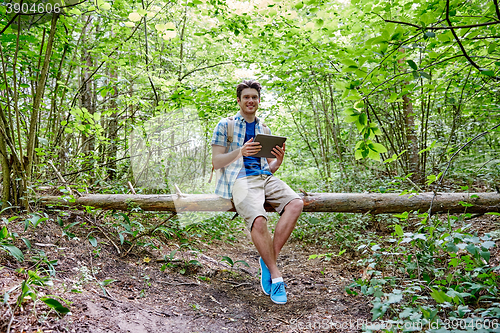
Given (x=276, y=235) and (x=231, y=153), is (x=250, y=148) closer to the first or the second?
(x=231, y=153)

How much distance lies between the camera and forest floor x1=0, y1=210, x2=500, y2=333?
1.68 meters

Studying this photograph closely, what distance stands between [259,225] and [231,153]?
803 mm

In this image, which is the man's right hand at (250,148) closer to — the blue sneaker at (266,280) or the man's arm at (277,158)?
the man's arm at (277,158)

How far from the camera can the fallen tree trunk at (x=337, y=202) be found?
339 cm

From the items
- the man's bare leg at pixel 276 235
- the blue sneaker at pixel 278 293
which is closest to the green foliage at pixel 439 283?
the blue sneaker at pixel 278 293

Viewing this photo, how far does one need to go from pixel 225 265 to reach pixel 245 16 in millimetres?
4128

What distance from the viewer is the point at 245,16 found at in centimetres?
498

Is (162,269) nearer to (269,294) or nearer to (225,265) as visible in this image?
(225,265)

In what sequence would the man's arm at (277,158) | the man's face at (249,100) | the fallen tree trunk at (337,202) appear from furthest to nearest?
the fallen tree trunk at (337,202) → the man's face at (249,100) → the man's arm at (277,158)

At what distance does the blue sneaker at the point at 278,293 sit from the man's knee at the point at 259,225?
0.50 metres

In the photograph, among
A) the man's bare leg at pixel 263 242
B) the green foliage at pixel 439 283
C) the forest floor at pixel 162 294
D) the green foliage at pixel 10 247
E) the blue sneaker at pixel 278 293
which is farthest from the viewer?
the man's bare leg at pixel 263 242

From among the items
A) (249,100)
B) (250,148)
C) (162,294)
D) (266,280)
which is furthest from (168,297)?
(249,100)

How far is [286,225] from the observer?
113 inches

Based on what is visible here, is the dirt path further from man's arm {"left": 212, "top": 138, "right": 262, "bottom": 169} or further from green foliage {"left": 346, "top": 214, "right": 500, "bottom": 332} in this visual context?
man's arm {"left": 212, "top": 138, "right": 262, "bottom": 169}
